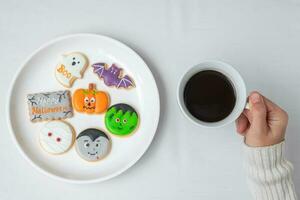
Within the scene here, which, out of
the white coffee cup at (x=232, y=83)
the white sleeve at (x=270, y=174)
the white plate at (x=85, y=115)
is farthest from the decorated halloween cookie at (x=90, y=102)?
the white sleeve at (x=270, y=174)

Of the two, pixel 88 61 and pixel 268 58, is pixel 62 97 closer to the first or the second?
pixel 88 61

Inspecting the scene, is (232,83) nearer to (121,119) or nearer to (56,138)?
(121,119)

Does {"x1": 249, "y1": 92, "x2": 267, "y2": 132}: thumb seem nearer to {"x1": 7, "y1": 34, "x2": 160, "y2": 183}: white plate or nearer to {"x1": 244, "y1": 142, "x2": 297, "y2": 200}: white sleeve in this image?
{"x1": 244, "y1": 142, "x2": 297, "y2": 200}: white sleeve

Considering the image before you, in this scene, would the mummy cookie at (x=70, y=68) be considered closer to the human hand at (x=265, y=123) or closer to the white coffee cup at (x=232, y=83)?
the white coffee cup at (x=232, y=83)

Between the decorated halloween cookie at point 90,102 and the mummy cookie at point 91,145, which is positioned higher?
the decorated halloween cookie at point 90,102

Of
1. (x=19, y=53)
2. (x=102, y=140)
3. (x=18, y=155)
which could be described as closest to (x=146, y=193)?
(x=102, y=140)

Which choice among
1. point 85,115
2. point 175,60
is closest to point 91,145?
point 85,115
